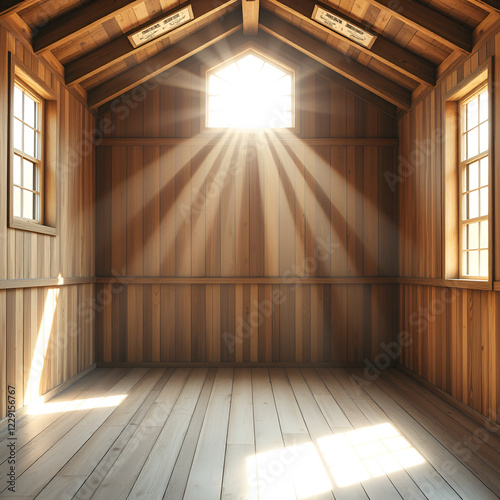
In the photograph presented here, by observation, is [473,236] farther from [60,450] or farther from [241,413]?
[60,450]

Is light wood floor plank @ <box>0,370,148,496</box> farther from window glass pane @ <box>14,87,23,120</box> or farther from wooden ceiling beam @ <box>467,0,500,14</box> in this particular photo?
wooden ceiling beam @ <box>467,0,500,14</box>

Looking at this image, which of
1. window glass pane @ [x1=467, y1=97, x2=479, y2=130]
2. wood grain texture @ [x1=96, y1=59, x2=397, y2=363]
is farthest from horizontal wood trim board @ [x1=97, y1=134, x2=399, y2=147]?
window glass pane @ [x1=467, y1=97, x2=479, y2=130]

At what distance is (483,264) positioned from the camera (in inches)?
125

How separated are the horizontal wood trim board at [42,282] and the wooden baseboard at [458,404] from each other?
10.7ft

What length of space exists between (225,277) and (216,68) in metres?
2.31

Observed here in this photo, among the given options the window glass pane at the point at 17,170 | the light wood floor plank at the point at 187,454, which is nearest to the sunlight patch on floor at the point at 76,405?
the light wood floor plank at the point at 187,454

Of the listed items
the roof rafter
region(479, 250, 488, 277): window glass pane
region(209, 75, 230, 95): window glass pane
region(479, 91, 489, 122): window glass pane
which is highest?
region(209, 75, 230, 95): window glass pane

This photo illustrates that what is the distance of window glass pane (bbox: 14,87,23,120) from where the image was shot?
10.5 ft

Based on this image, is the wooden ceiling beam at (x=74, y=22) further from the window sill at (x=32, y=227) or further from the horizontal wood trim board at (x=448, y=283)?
the horizontal wood trim board at (x=448, y=283)

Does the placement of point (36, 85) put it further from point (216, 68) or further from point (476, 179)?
point (476, 179)

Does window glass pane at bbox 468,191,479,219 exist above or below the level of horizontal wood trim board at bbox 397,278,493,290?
above

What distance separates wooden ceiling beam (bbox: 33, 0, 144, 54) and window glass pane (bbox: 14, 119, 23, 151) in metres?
0.57

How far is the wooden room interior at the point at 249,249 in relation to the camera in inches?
97.7

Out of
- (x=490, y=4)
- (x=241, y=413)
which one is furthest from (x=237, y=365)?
(x=490, y=4)
